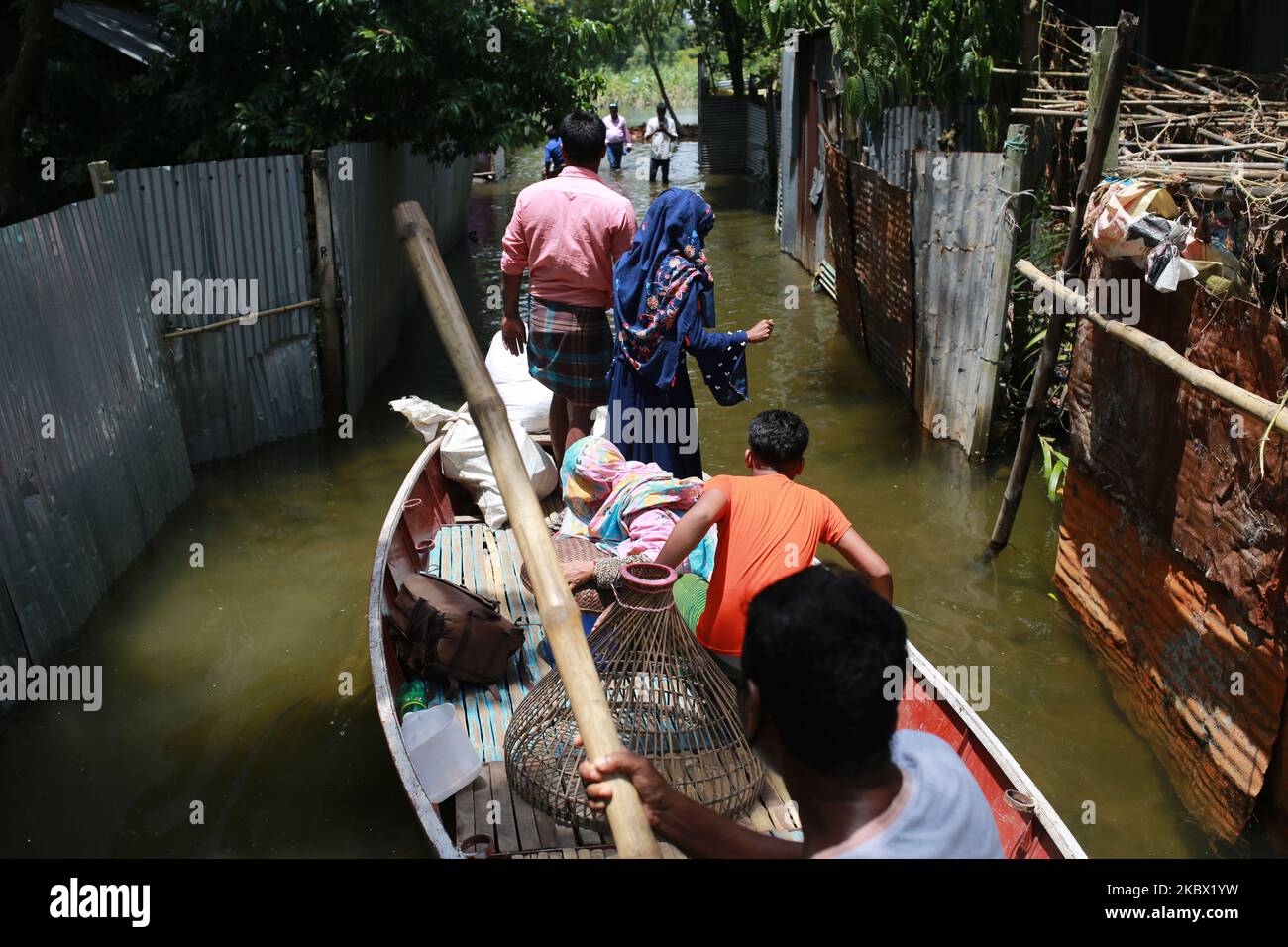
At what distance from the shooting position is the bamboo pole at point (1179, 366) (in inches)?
144

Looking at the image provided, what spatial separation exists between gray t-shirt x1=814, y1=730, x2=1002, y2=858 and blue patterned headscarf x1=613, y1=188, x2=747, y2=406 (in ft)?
10.8

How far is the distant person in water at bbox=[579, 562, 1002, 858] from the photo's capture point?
1647 millimetres

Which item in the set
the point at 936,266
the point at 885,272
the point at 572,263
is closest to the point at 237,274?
the point at 572,263

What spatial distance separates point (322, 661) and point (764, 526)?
3.16m

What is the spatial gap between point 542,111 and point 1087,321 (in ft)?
20.4

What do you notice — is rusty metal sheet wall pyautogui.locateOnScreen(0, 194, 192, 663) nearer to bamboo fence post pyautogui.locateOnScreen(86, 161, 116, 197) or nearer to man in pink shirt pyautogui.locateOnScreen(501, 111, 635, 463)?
bamboo fence post pyautogui.locateOnScreen(86, 161, 116, 197)

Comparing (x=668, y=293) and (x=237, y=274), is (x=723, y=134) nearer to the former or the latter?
(x=237, y=274)

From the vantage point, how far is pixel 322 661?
5.86 metres

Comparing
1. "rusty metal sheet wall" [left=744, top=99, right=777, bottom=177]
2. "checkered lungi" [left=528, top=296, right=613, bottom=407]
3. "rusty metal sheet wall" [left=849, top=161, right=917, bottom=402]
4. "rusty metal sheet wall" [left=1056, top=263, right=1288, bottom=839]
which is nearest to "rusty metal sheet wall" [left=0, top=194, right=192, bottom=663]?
"checkered lungi" [left=528, top=296, right=613, bottom=407]

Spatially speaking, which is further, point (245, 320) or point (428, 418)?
point (245, 320)

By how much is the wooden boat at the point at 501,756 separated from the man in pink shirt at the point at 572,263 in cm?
98

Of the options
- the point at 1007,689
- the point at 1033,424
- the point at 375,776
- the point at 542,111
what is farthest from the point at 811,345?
the point at 375,776

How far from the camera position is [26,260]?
17.8 feet

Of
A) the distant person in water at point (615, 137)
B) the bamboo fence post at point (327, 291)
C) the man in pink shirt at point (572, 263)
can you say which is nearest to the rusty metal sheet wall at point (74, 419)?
the bamboo fence post at point (327, 291)
